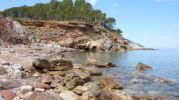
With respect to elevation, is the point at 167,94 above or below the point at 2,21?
below

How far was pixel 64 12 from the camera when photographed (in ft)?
502

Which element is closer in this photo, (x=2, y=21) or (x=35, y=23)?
(x=2, y=21)

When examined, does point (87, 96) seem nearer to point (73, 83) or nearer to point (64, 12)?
point (73, 83)

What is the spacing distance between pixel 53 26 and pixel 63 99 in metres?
94.1

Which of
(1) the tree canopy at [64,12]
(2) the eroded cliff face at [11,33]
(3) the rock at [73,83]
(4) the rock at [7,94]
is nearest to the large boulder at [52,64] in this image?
(3) the rock at [73,83]

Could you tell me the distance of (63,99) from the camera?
1711cm

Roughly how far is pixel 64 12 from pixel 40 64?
122 m

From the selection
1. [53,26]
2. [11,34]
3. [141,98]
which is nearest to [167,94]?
[141,98]

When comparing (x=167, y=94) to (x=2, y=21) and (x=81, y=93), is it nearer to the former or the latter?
(x=81, y=93)

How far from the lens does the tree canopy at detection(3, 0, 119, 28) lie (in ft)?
491

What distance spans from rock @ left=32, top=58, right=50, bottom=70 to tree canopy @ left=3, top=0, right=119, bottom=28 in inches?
4551

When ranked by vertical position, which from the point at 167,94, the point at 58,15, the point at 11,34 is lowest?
the point at 167,94

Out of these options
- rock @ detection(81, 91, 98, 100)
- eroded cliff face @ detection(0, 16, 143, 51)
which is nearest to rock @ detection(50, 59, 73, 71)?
rock @ detection(81, 91, 98, 100)

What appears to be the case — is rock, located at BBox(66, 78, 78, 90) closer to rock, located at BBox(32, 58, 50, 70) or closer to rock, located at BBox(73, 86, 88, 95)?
rock, located at BBox(73, 86, 88, 95)
